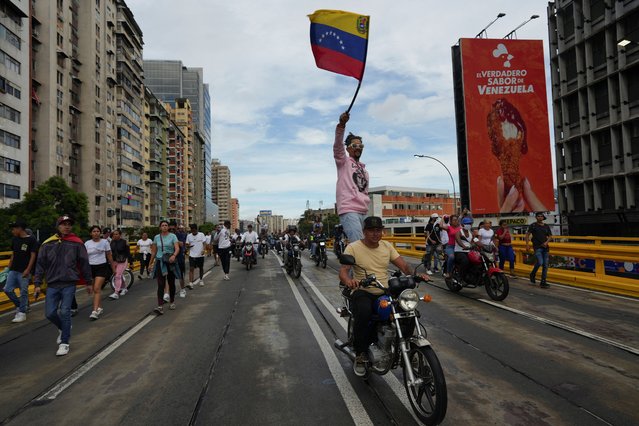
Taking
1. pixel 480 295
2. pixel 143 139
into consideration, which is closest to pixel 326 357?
pixel 480 295

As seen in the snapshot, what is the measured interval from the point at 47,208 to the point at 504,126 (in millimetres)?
39680

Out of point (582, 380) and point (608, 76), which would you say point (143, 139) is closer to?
point (608, 76)

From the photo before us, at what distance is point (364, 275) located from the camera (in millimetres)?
3850

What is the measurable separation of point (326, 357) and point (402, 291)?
177 centimetres

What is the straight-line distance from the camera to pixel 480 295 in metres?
8.71

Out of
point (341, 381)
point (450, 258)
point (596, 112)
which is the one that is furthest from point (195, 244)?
point (596, 112)

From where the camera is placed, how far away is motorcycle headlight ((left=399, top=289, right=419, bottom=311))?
3186 mm

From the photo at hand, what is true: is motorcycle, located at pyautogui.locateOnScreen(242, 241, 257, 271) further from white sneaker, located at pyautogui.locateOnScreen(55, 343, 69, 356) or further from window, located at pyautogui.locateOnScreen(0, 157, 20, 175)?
window, located at pyautogui.locateOnScreen(0, 157, 20, 175)

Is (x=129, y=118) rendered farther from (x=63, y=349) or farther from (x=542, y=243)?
(x=63, y=349)

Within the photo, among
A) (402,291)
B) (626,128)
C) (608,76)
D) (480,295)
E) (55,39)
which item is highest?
(55,39)

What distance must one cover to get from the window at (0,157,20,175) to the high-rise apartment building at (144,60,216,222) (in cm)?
8831

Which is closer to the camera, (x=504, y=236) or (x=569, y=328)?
(x=569, y=328)

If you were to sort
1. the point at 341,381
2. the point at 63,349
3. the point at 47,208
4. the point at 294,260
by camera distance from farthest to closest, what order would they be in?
the point at 47,208
the point at 294,260
the point at 63,349
the point at 341,381

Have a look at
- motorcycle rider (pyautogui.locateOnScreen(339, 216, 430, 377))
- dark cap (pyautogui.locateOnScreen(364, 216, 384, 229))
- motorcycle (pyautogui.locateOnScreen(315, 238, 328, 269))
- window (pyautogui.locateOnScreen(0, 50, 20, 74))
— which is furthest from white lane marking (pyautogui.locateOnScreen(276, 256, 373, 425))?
window (pyautogui.locateOnScreen(0, 50, 20, 74))
